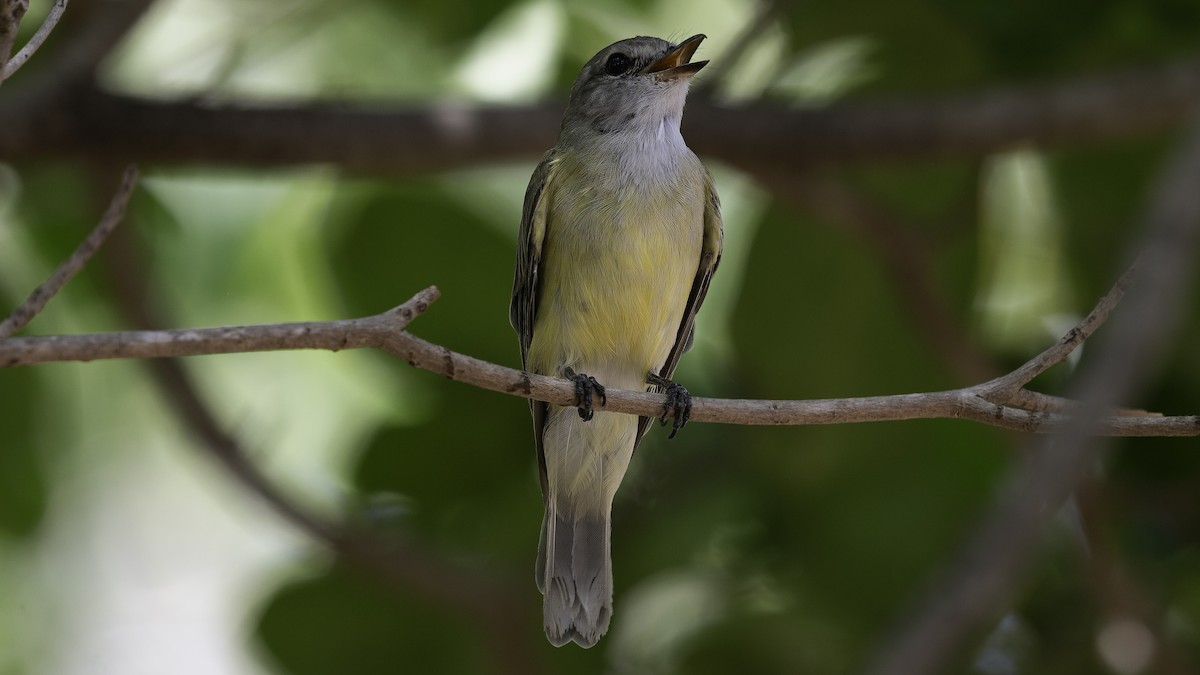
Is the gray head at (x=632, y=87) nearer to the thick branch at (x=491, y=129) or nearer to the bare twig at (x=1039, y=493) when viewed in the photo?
the thick branch at (x=491, y=129)

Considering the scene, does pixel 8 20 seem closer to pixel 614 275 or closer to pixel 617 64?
pixel 614 275

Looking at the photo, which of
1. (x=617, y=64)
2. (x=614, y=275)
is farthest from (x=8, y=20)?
(x=617, y=64)

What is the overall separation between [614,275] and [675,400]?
0.63m

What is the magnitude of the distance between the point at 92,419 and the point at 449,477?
1.90 m

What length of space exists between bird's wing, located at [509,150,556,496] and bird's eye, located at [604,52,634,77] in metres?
0.50

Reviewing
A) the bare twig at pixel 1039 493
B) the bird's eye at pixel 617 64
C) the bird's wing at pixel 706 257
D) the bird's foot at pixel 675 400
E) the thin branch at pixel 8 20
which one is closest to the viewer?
the bare twig at pixel 1039 493

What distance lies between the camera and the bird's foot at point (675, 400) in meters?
3.20

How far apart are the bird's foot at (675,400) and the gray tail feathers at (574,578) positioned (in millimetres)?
485

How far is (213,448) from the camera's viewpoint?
5.10 metres

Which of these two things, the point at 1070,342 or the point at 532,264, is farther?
the point at 532,264

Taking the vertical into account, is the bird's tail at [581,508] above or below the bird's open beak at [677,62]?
below

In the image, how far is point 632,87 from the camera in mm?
4559

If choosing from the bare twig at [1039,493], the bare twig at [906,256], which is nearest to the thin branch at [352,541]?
the bare twig at [906,256]

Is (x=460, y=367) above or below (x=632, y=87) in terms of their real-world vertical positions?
below
